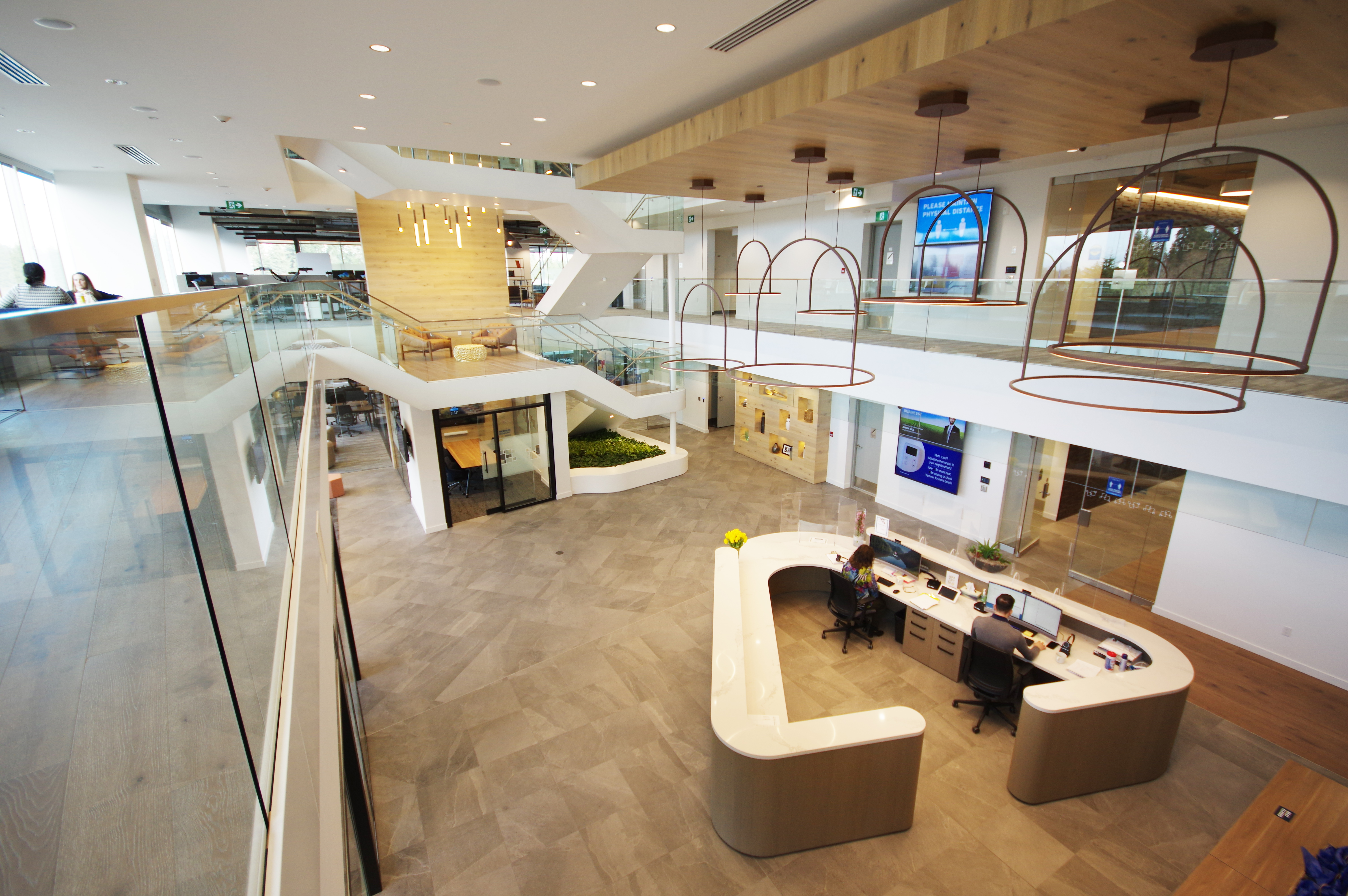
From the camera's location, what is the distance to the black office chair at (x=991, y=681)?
17.5ft

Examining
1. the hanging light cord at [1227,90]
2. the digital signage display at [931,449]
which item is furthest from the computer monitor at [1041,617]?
the hanging light cord at [1227,90]

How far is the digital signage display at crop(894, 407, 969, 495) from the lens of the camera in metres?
9.66

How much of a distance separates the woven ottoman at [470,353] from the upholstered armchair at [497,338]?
5.3 inches

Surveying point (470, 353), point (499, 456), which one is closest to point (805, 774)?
point (499, 456)

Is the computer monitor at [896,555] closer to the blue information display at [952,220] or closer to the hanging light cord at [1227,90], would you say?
the hanging light cord at [1227,90]

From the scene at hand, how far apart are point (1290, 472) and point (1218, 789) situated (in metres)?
2.89

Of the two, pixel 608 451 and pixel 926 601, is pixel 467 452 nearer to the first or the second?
pixel 608 451

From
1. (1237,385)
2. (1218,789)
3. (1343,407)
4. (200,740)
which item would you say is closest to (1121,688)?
(1218,789)

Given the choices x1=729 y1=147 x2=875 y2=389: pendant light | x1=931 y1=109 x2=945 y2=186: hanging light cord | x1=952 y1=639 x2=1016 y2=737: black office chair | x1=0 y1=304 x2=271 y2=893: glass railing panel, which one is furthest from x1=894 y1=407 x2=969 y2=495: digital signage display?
x1=0 y1=304 x2=271 y2=893: glass railing panel

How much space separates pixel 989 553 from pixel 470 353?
917cm

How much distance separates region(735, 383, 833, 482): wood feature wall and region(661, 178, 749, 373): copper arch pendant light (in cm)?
111

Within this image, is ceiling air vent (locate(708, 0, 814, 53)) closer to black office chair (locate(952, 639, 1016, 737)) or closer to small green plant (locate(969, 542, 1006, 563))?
black office chair (locate(952, 639, 1016, 737))

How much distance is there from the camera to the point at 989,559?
6.60 m

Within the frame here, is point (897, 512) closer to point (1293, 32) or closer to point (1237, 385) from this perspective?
point (1237, 385)
